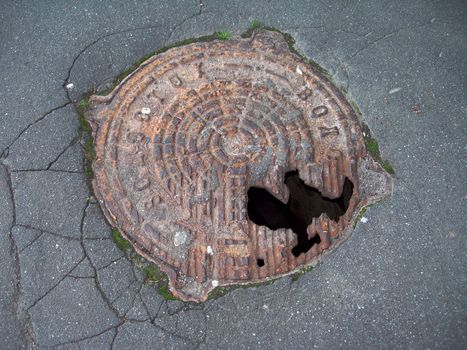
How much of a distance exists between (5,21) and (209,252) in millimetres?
2323

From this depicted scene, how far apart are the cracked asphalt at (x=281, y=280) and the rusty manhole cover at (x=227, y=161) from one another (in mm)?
134

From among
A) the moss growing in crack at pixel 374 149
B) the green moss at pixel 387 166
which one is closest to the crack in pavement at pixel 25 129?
the moss growing in crack at pixel 374 149

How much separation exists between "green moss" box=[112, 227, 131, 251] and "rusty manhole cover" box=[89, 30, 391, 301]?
0.13 ft

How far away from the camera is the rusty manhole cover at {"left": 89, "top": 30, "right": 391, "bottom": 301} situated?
2.88 metres

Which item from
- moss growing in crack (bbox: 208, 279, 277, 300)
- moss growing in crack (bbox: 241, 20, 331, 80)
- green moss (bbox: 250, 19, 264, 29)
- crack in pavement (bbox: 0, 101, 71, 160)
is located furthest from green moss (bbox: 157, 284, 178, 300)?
green moss (bbox: 250, 19, 264, 29)

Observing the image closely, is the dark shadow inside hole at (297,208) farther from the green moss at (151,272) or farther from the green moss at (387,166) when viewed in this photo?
the green moss at (151,272)

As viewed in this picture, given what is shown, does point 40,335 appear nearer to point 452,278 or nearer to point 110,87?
point 110,87

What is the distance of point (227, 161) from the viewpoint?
3047mm

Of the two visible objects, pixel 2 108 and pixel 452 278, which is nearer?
pixel 452 278

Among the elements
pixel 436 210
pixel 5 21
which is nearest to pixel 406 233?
pixel 436 210

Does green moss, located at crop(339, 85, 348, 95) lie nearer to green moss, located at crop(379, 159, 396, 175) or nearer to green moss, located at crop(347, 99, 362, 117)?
green moss, located at crop(347, 99, 362, 117)

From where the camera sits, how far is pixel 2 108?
3189 mm

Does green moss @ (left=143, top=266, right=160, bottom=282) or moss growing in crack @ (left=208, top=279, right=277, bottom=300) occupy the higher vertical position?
green moss @ (left=143, top=266, right=160, bottom=282)

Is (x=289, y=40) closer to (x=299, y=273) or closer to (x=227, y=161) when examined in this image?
(x=227, y=161)
